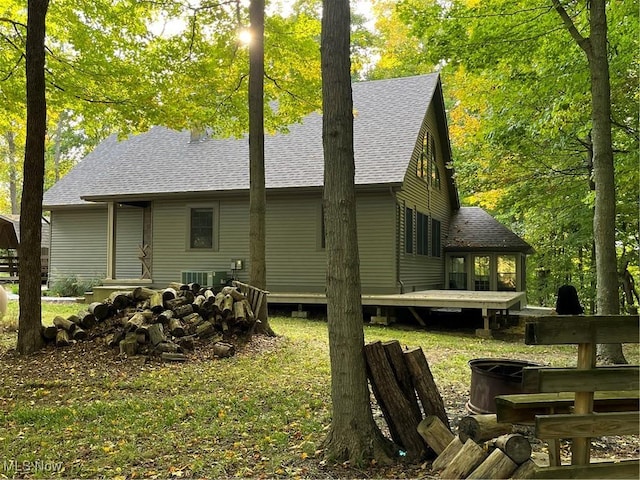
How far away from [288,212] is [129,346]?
8.18 meters

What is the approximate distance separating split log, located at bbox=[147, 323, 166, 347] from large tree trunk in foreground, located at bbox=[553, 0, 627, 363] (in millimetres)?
6246

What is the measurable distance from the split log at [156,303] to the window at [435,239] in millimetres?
10979

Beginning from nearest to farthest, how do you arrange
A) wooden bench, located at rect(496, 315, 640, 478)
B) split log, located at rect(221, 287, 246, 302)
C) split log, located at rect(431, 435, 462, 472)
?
wooden bench, located at rect(496, 315, 640, 478) < split log, located at rect(431, 435, 462, 472) < split log, located at rect(221, 287, 246, 302)

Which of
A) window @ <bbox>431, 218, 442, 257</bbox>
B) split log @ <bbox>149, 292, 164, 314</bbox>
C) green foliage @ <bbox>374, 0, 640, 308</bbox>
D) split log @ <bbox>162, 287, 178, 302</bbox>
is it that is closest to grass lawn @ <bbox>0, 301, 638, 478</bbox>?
split log @ <bbox>149, 292, 164, 314</bbox>

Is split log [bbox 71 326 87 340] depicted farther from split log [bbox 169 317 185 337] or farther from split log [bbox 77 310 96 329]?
split log [bbox 169 317 185 337]

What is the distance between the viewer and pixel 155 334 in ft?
25.3

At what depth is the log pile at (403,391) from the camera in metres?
3.85

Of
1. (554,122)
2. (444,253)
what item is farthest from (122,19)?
(444,253)

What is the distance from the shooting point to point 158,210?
647 inches

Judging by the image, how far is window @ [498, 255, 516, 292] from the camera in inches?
710

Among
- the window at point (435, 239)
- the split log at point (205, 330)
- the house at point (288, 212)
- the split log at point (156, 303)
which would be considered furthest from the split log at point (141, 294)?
the window at point (435, 239)

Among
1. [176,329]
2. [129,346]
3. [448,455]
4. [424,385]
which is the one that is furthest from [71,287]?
[448,455]

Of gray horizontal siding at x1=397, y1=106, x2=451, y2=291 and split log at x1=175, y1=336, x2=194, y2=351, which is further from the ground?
gray horizontal siding at x1=397, y1=106, x2=451, y2=291

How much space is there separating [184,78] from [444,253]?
11.8 meters
